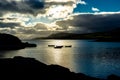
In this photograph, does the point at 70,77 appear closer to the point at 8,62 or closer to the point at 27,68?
the point at 27,68

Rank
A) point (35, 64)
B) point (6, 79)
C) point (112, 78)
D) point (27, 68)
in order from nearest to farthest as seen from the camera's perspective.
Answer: point (6, 79) < point (27, 68) < point (35, 64) < point (112, 78)

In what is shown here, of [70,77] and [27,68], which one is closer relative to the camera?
[27,68]

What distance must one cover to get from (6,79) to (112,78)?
63.6 feet

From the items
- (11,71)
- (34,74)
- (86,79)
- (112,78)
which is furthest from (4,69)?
(112,78)

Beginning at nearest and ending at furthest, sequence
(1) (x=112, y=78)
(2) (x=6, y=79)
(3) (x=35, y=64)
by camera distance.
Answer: (2) (x=6, y=79), (3) (x=35, y=64), (1) (x=112, y=78)

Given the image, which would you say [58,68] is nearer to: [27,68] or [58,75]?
[58,75]

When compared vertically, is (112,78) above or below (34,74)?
below

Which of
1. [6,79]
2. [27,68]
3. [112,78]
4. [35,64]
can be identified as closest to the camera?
[6,79]

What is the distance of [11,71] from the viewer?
32.8m

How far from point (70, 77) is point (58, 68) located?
2.62 m

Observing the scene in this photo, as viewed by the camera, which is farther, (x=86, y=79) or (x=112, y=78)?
(x=112, y=78)

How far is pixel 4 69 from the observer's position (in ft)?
109

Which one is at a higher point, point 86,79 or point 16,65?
point 16,65

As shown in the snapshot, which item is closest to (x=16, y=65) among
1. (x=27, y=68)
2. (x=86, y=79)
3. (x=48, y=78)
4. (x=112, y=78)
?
(x=27, y=68)
